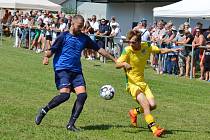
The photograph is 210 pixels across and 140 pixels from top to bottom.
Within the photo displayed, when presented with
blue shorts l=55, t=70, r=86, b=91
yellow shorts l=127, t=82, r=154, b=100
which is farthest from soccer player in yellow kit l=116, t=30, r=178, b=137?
blue shorts l=55, t=70, r=86, b=91

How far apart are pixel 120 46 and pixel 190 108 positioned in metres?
11.4

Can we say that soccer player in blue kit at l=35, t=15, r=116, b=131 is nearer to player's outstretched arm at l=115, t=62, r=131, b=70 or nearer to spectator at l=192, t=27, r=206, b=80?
player's outstretched arm at l=115, t=62, r=131, b=70

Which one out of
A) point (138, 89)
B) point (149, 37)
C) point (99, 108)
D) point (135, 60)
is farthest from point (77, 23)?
point (149, 37)

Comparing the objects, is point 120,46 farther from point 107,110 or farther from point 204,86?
point 107,110

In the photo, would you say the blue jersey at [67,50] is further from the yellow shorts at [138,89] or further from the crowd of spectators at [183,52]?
the crowd of spectators at [183,52]

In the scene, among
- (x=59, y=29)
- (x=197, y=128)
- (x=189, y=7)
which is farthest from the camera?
(x=59, y=29)

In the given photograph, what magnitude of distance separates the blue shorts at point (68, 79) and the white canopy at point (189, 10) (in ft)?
36.3

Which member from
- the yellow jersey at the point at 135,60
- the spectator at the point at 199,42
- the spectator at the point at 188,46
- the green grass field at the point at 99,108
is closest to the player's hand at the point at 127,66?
the yellow jersey at the point at 135,60

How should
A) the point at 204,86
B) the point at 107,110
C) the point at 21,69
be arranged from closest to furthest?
the point at 107,110
the point at 204,86
the point at 21,69

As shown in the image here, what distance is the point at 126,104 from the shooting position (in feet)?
39.9

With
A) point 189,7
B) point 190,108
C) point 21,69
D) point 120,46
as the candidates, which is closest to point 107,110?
point 190,108

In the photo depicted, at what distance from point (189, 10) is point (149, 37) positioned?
8.44 feet

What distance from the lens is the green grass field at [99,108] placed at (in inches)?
334

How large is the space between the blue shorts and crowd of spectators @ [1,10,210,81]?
9.86m
